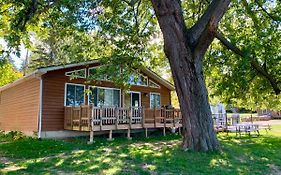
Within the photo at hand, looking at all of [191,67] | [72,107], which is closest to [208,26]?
[191,67]

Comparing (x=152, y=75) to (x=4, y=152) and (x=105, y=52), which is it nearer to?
(x=105, y=52)

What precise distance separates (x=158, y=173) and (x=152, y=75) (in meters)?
12.9

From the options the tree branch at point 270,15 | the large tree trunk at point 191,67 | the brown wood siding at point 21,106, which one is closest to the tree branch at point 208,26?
the large tree trunk at point 191,67

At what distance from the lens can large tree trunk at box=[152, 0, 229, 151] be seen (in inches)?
325

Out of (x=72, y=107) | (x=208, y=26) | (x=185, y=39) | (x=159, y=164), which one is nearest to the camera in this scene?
(x=159, y=164)

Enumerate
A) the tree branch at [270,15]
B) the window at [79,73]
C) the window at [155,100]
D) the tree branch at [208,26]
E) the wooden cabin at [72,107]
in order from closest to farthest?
the tree branch at [208,26], the tree branch at [270,15], the wooden cabin at [72,107], the window at [79,73], the window at [155,100]

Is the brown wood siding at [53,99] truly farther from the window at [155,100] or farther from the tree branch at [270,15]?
the tree branch at [270,15]

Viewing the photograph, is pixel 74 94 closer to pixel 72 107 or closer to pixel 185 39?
pixel 72 107

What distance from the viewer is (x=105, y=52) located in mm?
12844

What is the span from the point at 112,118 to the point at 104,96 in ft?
10.2

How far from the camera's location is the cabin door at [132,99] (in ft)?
56.2

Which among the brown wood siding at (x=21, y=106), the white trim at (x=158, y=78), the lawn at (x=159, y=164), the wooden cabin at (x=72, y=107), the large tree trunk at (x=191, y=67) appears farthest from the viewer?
the white trim at (x=158, y=78)

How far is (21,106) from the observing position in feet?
51.1

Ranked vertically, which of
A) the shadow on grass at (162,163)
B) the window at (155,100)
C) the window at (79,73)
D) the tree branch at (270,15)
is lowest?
the shadow on grass at (162,163)
